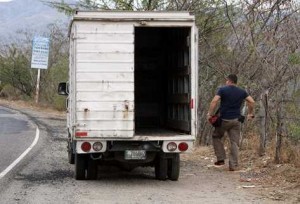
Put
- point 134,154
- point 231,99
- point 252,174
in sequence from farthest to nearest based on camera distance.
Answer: point 231,99 < point 252,174 < point 134,154

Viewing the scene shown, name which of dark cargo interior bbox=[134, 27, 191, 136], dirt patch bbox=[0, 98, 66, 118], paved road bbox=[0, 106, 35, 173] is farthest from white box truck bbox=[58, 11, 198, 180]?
dirt patch bbox=[0, 98, 66, 118]

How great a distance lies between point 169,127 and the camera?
11750 mm

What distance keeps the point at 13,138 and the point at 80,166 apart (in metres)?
8.40

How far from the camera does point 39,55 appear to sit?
37.7m

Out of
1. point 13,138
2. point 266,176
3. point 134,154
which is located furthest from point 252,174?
point 13,138

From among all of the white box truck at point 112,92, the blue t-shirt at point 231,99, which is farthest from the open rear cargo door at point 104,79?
the blue t-shirt at point 231,99

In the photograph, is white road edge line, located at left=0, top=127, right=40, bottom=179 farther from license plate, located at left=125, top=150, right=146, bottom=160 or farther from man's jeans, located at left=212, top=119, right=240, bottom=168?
man's jeans, located at left=212, top=119, right=240, bottom=168

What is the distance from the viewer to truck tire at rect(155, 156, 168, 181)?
9734mm

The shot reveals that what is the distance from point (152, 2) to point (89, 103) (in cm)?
822

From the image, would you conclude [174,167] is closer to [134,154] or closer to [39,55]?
[134,154]

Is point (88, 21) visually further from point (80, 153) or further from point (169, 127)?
point (169, 127)

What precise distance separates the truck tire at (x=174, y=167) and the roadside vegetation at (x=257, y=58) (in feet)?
6.64

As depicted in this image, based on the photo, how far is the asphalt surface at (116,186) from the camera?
8148 millimetres

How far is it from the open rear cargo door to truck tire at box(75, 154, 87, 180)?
2.53ft
